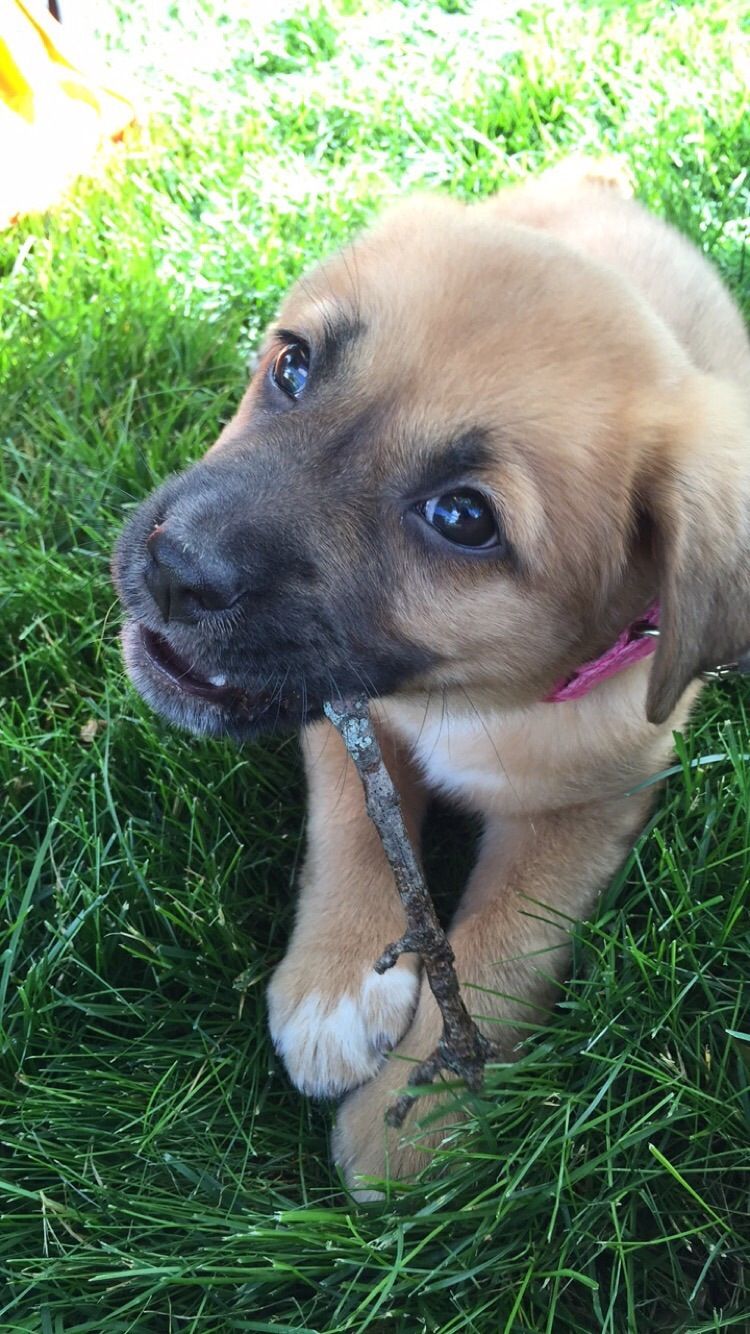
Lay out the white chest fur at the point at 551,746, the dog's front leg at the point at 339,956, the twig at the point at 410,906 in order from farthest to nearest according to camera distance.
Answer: the white chest fur at the point at 551,746 < the dog's front leg at the point at 339,956 < the twig at the point at 410,906

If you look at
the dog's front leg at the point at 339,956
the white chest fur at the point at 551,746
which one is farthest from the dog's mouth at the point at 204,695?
the dog's front leg at the point at 339,956

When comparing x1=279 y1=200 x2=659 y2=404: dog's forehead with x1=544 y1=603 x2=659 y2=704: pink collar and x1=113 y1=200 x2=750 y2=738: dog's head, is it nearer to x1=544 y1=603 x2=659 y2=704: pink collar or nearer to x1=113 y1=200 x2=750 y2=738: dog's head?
x1=113 y1=200 x2=750 y2=738: dog's head

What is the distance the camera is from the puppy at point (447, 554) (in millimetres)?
1692

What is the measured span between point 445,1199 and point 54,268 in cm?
291

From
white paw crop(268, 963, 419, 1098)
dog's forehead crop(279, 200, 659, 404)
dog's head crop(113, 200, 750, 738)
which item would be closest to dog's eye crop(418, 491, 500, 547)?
dog's head crop(113, 200, 750, 738)

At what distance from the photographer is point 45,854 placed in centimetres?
220

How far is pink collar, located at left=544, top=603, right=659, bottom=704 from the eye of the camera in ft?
6.28

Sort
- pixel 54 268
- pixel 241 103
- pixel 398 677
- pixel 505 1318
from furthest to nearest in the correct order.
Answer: pixel 241 103
pixel 54 268
pixel 398 677
pixel 505 1318

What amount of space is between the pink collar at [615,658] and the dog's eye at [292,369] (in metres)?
0.65

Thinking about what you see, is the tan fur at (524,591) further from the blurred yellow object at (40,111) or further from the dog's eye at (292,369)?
the blurred yellow object at (40,111)

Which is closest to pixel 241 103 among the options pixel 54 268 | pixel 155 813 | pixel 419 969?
pixel 54 268

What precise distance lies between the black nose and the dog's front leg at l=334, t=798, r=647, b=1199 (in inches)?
31.2

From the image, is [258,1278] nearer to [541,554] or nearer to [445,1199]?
[445,1199]

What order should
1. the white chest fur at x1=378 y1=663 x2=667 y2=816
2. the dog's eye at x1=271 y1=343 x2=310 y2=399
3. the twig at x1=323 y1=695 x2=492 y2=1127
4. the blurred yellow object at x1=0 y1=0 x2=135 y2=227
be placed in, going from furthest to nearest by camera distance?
the blurred yellow object at x1=0 y1=0 x2=135 y2=227, the white chest fur at x1=378 y1=663 x2=667 y2=816, the dog's eye at x1=271 y1=343 x2=310 y2=399, the twig at x1=323 y1=695 x2=492 y2=1127
